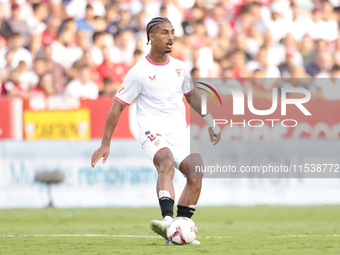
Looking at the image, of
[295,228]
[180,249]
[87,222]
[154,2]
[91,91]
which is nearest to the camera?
[180,249]

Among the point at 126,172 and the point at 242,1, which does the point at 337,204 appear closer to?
the point at 126,172

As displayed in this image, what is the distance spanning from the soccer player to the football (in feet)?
0.92

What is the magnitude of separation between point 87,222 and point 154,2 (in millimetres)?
6622

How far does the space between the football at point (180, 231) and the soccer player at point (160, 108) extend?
281mm

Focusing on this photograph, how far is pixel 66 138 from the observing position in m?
10.4

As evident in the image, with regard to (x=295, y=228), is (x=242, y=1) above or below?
above

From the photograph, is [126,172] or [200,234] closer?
[200,234]

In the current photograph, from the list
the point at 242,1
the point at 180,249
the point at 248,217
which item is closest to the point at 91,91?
the point at 248,217

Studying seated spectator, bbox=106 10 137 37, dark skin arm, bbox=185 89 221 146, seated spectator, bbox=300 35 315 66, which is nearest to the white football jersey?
dark skin arm, bbox=185 89 221 146

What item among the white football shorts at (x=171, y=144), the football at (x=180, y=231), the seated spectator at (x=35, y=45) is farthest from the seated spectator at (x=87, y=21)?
the football at (x=180, y=231)

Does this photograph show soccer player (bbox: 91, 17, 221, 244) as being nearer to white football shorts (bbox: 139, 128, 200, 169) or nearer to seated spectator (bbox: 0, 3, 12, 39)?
white football shorts (bbox: 139, 128, 200, 169)

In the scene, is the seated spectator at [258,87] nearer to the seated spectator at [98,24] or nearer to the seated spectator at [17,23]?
the seated spectator at [98,24]

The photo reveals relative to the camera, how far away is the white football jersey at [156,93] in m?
5.92

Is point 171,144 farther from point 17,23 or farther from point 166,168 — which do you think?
point 17,23
